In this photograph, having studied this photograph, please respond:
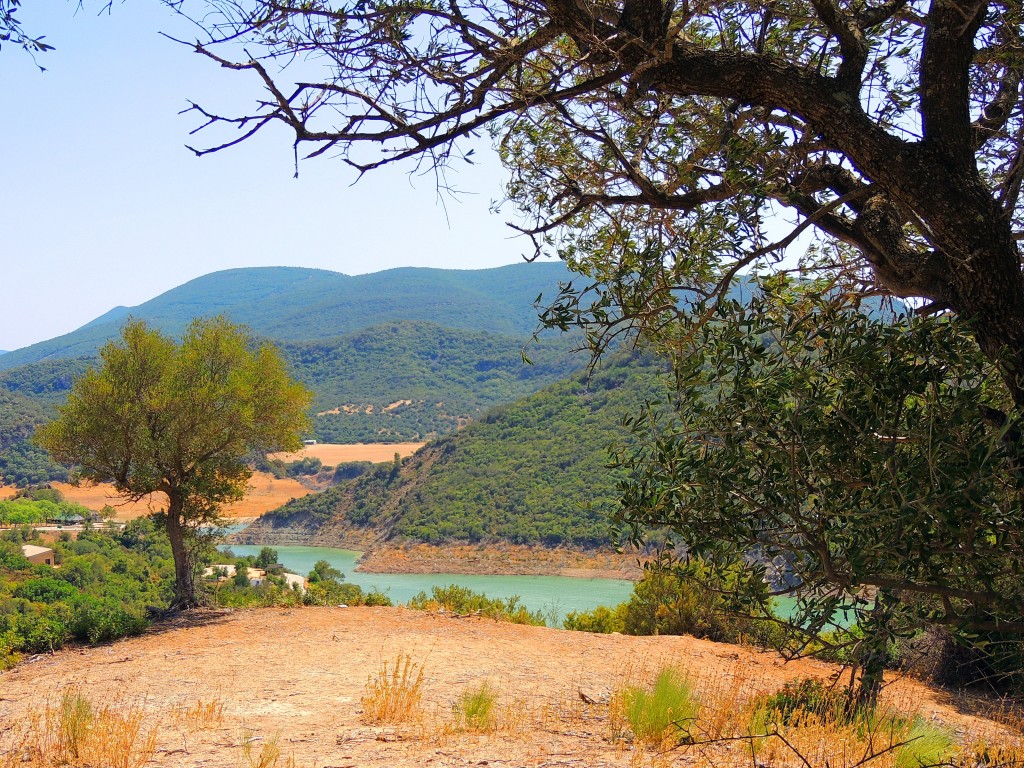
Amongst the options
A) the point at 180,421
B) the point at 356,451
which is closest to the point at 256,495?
the point at 356,451

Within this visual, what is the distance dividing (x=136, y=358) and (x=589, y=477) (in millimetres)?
25412

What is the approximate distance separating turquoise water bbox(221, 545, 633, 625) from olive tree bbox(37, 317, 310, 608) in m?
12.4

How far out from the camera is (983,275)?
108 inches

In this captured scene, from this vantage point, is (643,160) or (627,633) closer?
(643,160)

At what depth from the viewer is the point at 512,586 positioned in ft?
101

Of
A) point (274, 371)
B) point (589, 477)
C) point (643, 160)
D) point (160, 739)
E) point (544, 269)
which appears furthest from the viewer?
point (544, 269)

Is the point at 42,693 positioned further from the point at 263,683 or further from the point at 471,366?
the point at 471,366

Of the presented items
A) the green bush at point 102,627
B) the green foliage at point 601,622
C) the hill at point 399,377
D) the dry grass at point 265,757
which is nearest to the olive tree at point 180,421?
the green bush at point 102,627

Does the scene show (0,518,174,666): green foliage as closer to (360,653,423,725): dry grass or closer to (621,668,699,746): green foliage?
(360,653,423,725): dry grass

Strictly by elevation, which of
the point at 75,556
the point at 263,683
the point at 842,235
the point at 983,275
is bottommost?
the point at 75,556

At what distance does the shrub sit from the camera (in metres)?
5.55

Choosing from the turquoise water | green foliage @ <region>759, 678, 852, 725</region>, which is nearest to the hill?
the turquoise water

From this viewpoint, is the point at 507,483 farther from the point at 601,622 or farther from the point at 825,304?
the point at 825,304

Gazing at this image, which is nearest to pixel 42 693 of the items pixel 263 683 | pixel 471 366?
Answer: pixel 263 683
